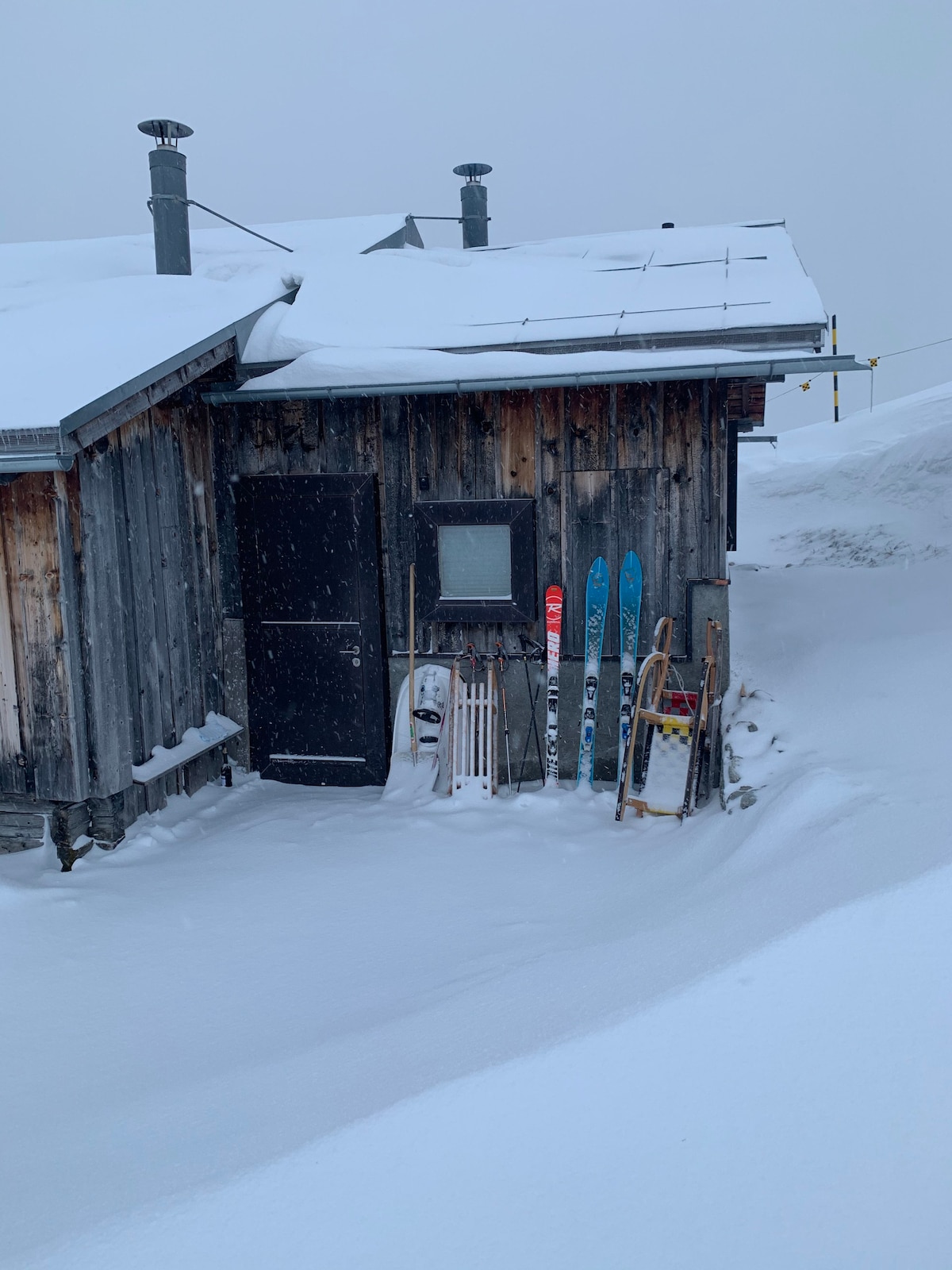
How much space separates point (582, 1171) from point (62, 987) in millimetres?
2972

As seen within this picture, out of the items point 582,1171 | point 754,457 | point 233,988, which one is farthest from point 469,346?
point 754,457

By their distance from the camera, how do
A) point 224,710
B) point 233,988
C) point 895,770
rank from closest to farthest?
point 233,988
point 895,770
point 224,710

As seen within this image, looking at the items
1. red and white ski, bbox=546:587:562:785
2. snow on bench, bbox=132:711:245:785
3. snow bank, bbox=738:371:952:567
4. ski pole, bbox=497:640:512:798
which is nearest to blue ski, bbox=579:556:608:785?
red and white ski, bbox=546:587:562:785

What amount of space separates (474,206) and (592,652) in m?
6.98

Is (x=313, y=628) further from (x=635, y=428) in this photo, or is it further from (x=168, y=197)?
(x=168, y=197)

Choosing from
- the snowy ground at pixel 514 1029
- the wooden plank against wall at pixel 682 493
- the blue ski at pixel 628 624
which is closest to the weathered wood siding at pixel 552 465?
the wooden plank against wall at pixel 682 493

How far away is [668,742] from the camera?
259 inches

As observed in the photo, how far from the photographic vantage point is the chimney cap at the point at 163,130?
26.7 feet

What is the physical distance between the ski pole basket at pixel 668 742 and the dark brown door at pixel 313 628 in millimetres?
2122

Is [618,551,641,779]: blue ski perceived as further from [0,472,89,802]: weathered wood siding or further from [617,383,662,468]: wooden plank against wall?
[0,472,89,802]: weathered wood siding

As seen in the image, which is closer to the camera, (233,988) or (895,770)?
(233,988)

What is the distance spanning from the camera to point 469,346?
664 centimetres

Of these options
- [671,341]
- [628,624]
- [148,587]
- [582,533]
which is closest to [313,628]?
[148,587]

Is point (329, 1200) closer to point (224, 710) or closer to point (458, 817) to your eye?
point (458, 817)
